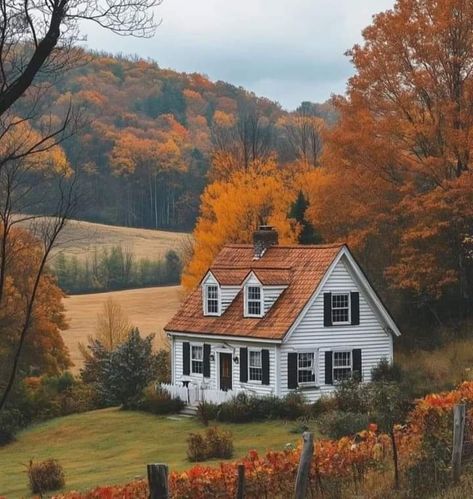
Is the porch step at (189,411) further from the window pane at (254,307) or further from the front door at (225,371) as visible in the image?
the window pane at (254,307)

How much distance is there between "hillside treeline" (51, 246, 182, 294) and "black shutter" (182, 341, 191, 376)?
2310 inches

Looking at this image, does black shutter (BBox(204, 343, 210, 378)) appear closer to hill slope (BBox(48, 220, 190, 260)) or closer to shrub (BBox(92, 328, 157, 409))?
shrub (BBox(92, 328, 157, 409))

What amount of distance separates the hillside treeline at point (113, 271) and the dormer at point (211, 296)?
58.9 metres

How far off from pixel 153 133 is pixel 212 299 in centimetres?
12418

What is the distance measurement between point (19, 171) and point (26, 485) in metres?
17.9

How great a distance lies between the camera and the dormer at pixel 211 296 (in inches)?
1630

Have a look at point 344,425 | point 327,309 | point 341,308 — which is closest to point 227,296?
point 327,309

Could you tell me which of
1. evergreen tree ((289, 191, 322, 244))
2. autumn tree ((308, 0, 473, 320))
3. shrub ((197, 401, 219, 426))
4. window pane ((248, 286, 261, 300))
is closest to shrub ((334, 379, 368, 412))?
shrub ((197, 401, 219, 426))

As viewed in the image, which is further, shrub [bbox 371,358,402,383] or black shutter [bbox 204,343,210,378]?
black shutter [bbox 204,343,210,378]

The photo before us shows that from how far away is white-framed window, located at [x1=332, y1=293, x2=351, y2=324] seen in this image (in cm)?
3941

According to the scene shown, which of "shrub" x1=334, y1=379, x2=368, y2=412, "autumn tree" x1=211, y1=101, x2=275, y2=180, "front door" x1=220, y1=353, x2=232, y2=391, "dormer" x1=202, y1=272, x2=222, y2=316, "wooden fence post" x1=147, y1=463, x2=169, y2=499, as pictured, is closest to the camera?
"wooden fence post" x1=147, y1=463, x2=169, y2=499

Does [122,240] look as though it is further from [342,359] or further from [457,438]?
[457,438]

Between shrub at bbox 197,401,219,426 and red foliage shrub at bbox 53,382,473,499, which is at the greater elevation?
red foliage shrub at bbox 53,382,473,499

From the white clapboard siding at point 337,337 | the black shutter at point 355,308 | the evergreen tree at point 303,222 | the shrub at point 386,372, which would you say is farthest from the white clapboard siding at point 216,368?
the evergreen tree at point 303,222
